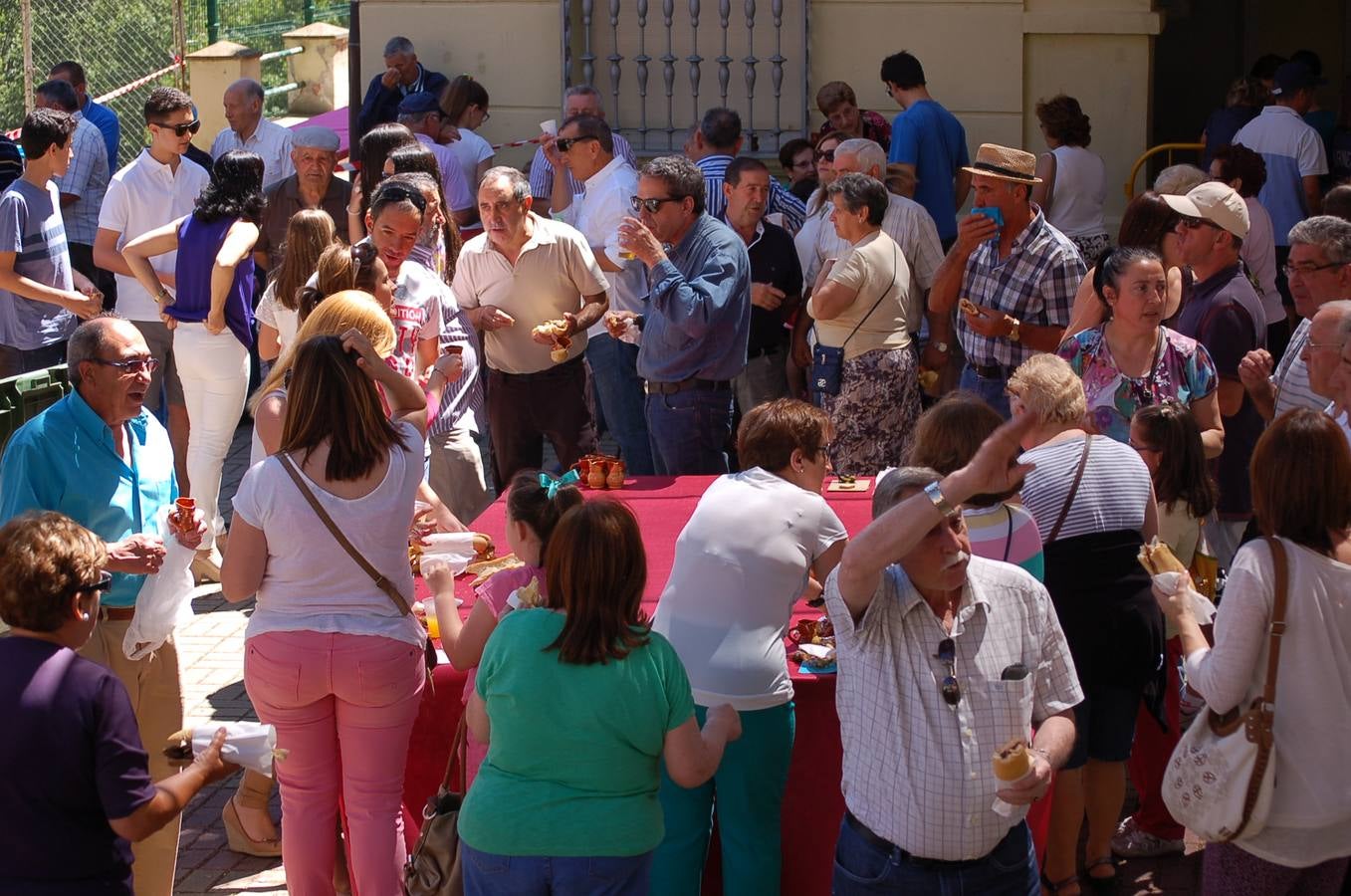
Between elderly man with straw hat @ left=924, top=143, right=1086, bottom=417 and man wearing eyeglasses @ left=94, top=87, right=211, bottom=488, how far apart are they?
13.9 feet

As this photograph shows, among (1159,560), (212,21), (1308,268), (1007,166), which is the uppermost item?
(212,21)

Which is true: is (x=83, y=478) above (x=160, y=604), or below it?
above

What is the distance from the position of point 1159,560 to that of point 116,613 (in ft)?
9.32

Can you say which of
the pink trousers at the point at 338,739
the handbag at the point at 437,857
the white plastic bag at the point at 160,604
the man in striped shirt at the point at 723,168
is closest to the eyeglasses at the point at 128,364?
the white plastic bag at the point at 160,604

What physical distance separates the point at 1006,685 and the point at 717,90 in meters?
9.09

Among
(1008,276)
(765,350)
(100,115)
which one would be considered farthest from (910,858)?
(100,115)

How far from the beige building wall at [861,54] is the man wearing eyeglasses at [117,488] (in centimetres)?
764

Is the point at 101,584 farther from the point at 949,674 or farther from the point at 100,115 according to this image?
the point at 100,115

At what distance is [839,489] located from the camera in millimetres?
6094

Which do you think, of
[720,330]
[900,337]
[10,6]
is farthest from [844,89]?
[10,6]

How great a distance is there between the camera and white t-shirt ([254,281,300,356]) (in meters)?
6.14

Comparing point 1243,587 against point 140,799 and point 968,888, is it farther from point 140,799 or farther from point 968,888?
point 140,799

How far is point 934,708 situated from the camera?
129 inches

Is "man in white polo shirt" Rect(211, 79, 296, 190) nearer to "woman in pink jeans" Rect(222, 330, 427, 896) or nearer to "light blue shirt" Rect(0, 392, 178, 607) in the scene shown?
"light blue shirt" Rect(0, 392, 178, 607)
